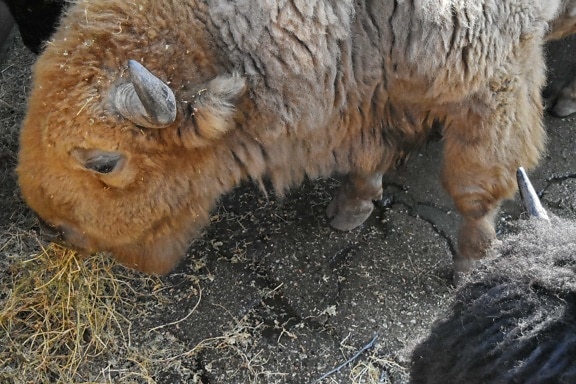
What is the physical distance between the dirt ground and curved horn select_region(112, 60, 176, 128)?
4.65 feet

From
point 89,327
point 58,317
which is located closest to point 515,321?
point 89,327

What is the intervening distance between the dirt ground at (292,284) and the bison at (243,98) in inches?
24.5

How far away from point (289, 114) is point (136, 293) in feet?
4.90

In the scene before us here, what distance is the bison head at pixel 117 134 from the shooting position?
2.45 meters

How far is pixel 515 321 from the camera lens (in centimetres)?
163

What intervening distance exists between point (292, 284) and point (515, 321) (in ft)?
6.86

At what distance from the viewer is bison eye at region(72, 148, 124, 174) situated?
254cm

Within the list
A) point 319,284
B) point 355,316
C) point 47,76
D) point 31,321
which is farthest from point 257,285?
point 47,76

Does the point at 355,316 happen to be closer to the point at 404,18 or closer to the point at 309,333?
the point at 309,333

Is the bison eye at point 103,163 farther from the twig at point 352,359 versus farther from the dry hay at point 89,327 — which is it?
the twig at point 352,359

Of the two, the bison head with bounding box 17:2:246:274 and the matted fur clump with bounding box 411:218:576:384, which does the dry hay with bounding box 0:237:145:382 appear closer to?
the bison head with bounding box 17:2:246:274

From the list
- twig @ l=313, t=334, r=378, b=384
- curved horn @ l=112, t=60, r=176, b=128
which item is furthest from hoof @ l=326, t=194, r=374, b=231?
curved horn @ l=112, t=60, r=176, b=128

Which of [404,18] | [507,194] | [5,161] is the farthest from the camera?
[5,161]

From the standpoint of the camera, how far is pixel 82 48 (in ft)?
8.07
